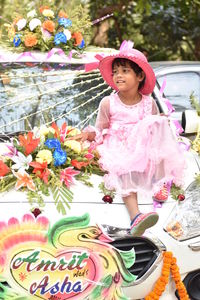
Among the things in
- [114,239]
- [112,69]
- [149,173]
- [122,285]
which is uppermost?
[112,69]

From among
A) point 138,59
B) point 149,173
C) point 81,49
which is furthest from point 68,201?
point 81,49

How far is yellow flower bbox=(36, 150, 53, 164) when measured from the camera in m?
3.71

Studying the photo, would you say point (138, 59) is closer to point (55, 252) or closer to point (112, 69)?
point (112, 69)

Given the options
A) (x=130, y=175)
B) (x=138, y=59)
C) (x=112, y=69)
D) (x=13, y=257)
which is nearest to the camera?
(x=13, y=257)

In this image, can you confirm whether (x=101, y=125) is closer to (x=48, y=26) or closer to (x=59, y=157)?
(x=59, y=157)

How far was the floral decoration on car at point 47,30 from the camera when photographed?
4.93m

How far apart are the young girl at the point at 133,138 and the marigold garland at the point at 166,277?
0.28 meters

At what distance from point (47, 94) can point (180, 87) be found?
2.84 meters

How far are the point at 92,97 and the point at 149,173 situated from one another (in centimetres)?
123

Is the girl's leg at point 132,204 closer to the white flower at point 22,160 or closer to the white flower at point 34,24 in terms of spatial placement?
the white flower at point 22,160

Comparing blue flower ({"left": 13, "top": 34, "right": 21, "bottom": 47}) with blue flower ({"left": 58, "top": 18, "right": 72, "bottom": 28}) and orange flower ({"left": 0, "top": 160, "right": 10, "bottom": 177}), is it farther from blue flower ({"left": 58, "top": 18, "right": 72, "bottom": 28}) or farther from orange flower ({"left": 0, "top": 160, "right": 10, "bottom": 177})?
orange flower ({"left": 0, "top": 160, "right": 10, "bottom": 177})

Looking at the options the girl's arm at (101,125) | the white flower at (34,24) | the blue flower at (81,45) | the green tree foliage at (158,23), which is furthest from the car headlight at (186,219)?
the green tree foliage at (158,23)

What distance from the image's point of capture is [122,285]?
3604 millimetres

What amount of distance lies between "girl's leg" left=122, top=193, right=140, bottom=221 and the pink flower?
0.34 meters
